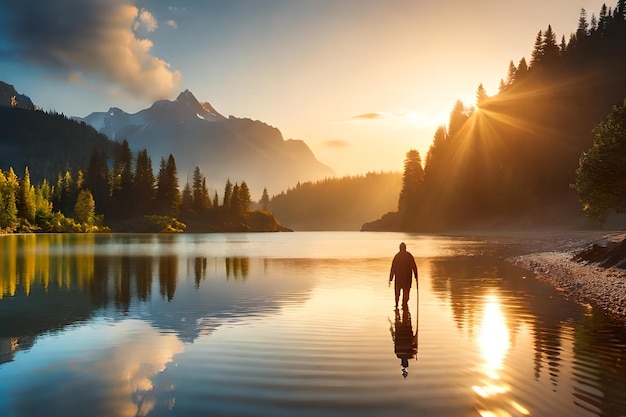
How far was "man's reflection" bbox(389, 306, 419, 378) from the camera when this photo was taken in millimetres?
12664

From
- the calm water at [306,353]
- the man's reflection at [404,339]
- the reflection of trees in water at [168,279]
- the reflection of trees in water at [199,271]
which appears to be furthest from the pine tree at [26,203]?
the man's reflection at [404,339]

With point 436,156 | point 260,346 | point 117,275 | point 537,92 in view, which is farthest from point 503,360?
point 436,156

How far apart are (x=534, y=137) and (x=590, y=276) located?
137 meters

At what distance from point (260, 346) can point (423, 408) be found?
249 inches

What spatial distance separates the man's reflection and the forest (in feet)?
397

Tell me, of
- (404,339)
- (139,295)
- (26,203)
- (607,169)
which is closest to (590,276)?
(607,169)

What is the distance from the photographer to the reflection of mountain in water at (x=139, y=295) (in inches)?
705

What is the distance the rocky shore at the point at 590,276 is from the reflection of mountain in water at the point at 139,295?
1411 centimetres

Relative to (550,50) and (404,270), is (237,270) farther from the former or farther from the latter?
(550,50)

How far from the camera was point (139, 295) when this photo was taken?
2605cm

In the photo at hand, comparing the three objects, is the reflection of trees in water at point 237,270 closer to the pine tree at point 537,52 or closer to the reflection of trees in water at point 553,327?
the reflection of trees in water at point 553,327

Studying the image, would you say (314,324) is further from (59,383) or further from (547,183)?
(547,183)

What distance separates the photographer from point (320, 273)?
3747 cm

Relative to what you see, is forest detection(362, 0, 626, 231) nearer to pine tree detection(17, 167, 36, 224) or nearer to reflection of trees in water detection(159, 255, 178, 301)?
reflection of trees in water detection(159, 255, 178, 301)
